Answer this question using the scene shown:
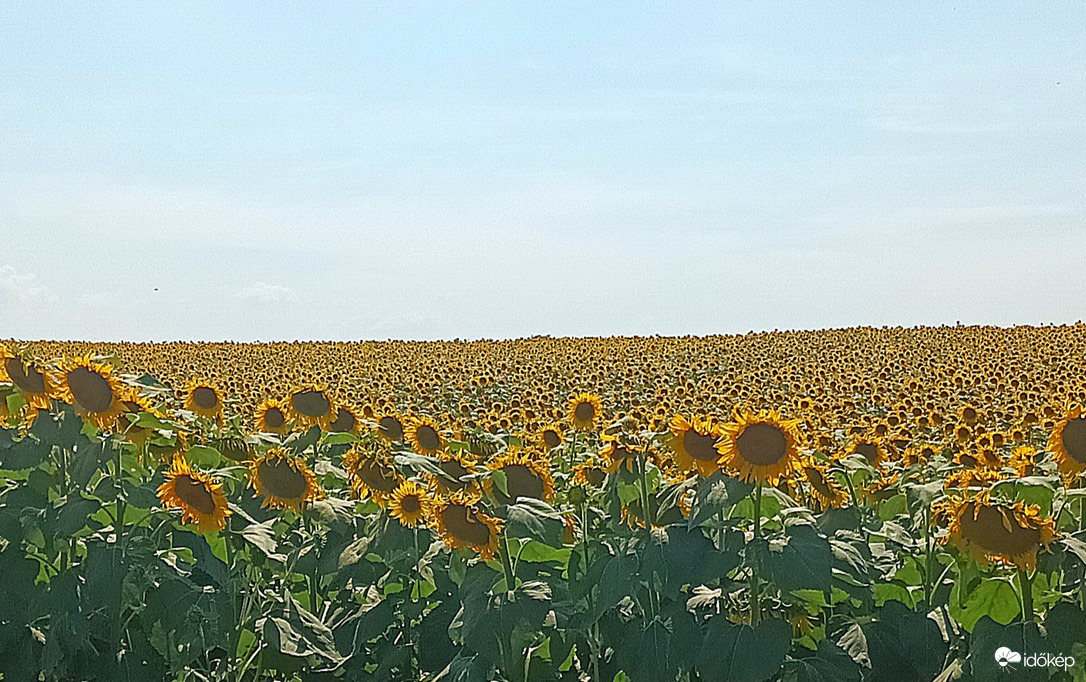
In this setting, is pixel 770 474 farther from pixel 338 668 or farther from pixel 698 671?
pixel 338 668

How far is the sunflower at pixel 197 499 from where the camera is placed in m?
4.12

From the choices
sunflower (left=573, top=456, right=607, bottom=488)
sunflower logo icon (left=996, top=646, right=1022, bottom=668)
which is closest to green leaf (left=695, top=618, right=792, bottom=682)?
sunflower logo icon (left=996, top=646, right=1022, bottom=668)

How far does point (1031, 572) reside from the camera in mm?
3602

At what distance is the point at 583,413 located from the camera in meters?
5.54

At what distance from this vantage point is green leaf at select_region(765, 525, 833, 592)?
3406mm

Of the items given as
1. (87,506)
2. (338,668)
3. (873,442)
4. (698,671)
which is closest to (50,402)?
(87,506)

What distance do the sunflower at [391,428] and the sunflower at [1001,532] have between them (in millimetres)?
2264

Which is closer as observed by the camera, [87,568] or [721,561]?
[721,561]

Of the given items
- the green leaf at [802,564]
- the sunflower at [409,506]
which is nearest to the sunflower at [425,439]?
→ the sunflower at [409,506]

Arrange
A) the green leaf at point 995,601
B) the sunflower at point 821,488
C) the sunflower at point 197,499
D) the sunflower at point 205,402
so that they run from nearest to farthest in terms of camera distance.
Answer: the green leaf at point 995,601 < the sunflower at point 197,499 < the sunflower at point 821,488 < the sunflower at point 205,402

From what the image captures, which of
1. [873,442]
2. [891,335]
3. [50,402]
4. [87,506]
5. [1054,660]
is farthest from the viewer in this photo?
[891,335]

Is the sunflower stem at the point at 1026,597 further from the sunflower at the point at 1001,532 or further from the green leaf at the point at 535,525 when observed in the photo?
the green leaf at the point at 535,525

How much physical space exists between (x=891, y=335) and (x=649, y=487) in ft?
80.6

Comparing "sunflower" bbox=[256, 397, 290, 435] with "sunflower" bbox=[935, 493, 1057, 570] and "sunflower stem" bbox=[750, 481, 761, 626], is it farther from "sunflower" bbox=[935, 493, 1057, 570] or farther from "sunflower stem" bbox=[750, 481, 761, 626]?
"sunflower" bbox=[935, 493, 1057, 570]
